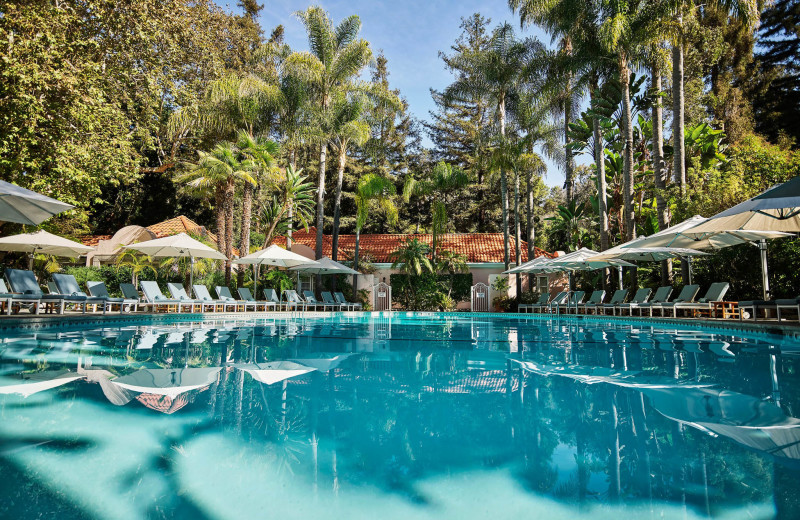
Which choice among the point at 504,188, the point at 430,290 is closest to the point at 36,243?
the point at 430,290

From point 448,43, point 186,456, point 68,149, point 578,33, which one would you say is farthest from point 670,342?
point 448,43

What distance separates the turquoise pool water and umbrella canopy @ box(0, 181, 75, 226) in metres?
3.66

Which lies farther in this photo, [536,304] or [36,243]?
[536,304]

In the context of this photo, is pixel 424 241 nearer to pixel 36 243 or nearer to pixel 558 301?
pixel 558 301

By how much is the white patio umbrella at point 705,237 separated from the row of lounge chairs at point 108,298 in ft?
44.4

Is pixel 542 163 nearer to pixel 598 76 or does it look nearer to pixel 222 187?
pixel 598 76

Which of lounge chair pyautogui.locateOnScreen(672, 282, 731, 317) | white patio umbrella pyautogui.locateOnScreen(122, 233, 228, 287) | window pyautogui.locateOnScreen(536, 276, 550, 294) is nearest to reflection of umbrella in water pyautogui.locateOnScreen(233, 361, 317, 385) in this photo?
white patio umbrella pyautogui.locateOnScreen(122, 233, 228, 287)

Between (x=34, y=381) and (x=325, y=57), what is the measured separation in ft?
69.6

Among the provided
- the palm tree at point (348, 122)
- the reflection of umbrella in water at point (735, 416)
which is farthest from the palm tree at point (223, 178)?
the reflection of umbrella in water at point (735, 416)

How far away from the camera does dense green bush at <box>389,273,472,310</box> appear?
24781 mm

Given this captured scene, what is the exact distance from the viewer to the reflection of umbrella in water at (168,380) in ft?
14.0

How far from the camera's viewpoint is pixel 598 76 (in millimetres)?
19438

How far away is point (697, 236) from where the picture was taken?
37.4 feet

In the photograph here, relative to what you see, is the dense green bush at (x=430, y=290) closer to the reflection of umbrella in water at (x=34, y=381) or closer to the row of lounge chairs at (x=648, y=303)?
the row of lounge chairs at (x=648, y=303)
